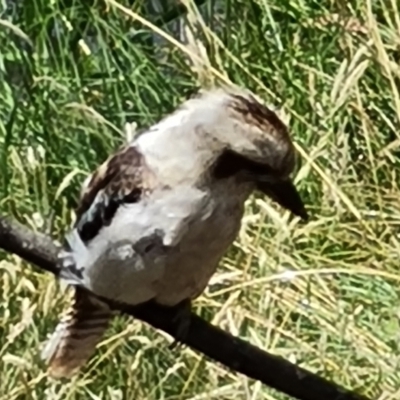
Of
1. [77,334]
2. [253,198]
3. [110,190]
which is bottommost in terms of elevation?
[253,198]

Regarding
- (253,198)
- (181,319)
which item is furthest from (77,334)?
(253,198)

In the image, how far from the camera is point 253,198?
56.9 inches

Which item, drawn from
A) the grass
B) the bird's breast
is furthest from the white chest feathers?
the grass

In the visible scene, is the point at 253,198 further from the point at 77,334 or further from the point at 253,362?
the point at 253,362

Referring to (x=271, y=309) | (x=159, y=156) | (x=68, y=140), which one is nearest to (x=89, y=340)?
(x=159, y=156)

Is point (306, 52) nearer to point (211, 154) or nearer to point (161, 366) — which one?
point (161, 366)

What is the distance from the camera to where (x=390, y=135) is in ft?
5.85

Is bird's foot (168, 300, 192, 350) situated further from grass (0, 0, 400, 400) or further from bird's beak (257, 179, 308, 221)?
grass (0, 0, 400, 400)

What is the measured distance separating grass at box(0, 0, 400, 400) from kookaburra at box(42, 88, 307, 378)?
0.42m

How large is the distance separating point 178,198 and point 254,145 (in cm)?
8

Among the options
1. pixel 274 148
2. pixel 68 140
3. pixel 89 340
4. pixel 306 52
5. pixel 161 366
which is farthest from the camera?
pixel 306 52

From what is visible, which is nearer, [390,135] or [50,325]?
[50,325]

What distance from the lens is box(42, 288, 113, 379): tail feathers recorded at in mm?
906

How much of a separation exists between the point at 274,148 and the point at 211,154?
45mm
